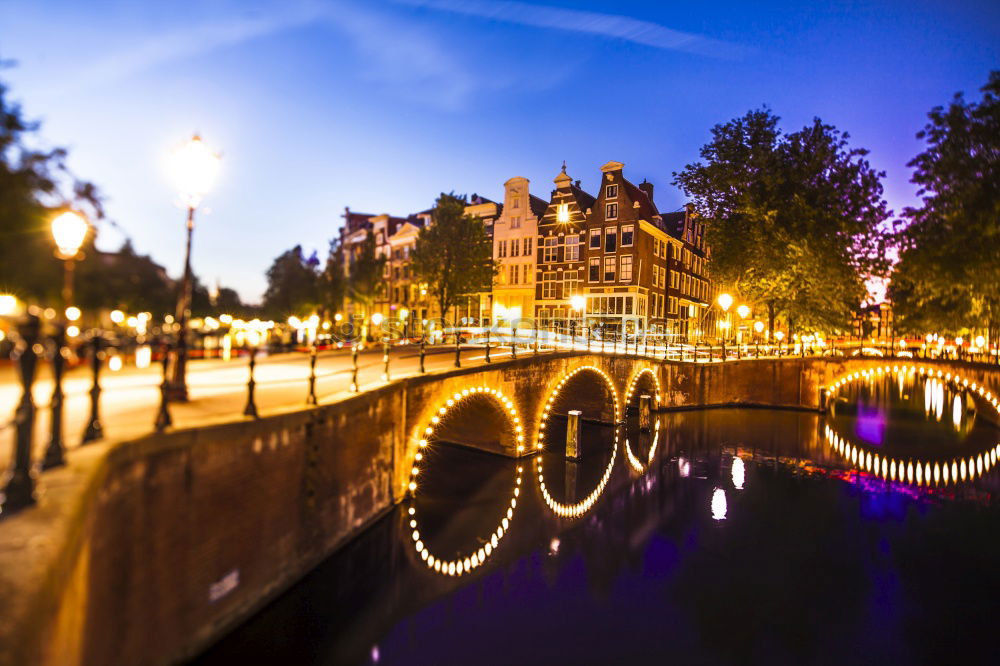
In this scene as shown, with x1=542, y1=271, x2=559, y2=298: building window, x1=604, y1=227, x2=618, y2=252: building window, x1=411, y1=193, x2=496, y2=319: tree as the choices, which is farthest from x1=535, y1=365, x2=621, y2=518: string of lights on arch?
x1=542, y1=271, x2=559, y2=298: building window

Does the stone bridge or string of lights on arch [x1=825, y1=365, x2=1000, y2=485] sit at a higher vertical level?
the stone bridge

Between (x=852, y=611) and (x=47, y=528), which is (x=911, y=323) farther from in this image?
(x=47, y=528)

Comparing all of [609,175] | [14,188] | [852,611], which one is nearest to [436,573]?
[852,611]

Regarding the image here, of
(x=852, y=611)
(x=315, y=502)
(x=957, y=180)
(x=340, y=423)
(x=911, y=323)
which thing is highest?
(x=957, y=180)

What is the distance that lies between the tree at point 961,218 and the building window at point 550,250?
70.8ft

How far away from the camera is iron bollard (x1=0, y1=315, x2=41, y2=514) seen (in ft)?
13.7

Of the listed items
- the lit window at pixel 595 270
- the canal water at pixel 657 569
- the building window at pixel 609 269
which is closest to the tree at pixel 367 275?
the lit window at pixel 595 270

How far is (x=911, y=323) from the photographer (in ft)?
108

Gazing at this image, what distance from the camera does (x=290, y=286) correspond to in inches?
1884

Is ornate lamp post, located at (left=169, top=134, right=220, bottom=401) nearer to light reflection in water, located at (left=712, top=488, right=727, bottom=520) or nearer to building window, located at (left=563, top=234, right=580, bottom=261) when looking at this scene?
light reflection in water, located at (left=712, top=488, right=727, bottom=520)

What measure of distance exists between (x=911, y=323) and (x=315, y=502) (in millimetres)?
37792

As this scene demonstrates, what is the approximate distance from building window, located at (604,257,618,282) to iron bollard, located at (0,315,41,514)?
120 feet

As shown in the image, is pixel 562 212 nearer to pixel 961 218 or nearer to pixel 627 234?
pixel 627 234

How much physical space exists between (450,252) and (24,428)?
30.1 m
